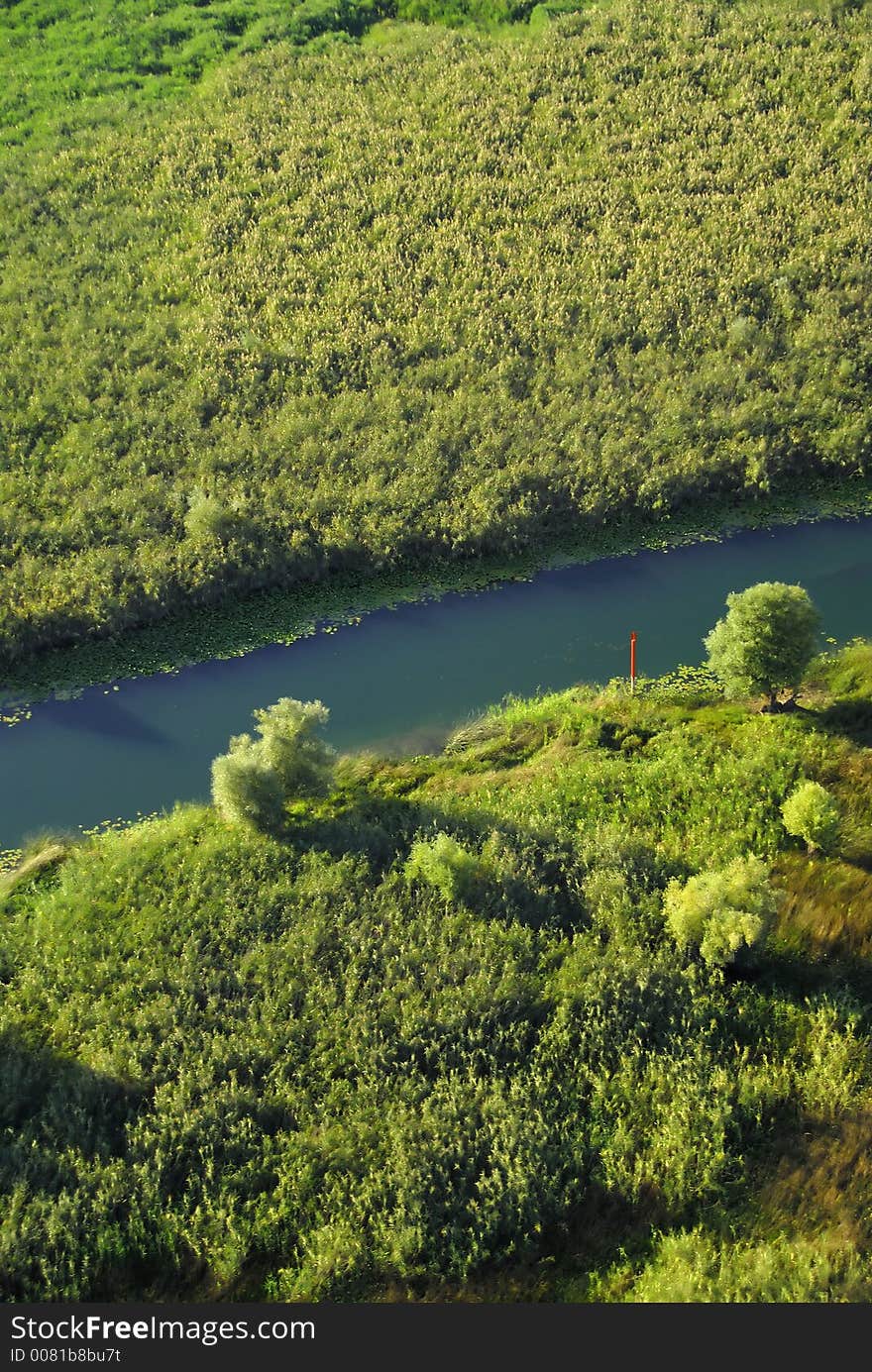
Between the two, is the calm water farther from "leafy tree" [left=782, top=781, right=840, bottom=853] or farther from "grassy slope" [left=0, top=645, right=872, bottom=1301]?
"leafy tree" [left=782, top=781, right=840, bottom=853]

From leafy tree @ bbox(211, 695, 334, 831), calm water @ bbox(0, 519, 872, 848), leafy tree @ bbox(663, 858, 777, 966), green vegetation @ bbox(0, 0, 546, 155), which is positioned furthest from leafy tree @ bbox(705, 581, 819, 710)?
green vegetation @ bbox(0, 0, 546, 155)

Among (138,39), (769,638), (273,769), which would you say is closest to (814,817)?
(769,638)

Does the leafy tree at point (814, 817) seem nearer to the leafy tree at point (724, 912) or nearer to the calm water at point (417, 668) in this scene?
the leafy tree at point (724, 912)

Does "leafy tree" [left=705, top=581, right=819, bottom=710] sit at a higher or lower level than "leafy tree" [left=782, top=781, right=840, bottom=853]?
higher

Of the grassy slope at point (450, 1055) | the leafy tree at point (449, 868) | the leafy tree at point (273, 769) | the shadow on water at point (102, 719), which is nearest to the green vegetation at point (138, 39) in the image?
the shadow on water at point (102, 719)

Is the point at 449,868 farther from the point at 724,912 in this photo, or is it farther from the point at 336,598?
the point at 336,598
